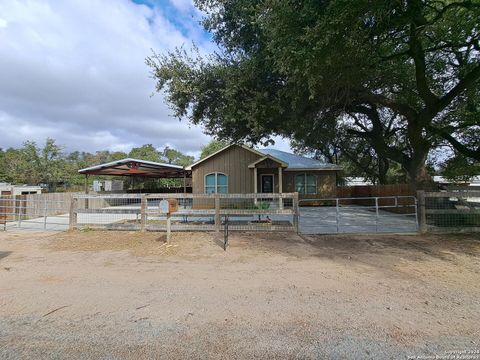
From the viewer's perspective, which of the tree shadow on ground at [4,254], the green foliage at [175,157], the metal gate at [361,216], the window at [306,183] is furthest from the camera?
the green foliage at [175,157]

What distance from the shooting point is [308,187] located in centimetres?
2167

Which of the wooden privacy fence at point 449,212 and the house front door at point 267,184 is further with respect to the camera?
the house front door at point 267,184

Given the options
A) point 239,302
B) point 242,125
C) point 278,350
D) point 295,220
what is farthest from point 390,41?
point 278,350

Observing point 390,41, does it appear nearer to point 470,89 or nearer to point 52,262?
point 470,89

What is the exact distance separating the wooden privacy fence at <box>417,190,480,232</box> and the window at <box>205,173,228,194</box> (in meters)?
11.7

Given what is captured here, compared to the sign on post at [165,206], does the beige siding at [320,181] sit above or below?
above

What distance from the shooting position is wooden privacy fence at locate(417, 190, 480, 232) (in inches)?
351

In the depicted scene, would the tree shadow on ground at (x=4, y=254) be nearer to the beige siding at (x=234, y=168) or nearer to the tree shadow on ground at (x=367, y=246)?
the tree shadow on ground at (x=367, y=246)

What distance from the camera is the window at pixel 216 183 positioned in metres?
19.0

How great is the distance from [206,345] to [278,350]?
0.73 metres

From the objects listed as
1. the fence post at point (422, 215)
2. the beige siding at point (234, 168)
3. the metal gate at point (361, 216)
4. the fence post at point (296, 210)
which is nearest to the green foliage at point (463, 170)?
the metal gate at point (361, 216)

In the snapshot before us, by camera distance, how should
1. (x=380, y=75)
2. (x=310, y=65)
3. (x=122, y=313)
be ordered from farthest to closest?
1. (x=380, y=75)
2. (x=310, y=65)
3. (x=122, y=313)

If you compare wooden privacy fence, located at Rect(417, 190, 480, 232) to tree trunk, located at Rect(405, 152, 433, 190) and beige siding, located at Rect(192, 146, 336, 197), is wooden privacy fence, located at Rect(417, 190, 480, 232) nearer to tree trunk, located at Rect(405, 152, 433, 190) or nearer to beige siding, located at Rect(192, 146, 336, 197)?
tree trunk, located at Rect(405, 152, 433, 190)

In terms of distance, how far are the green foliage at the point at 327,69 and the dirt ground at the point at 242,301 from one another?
4878 millimetres
